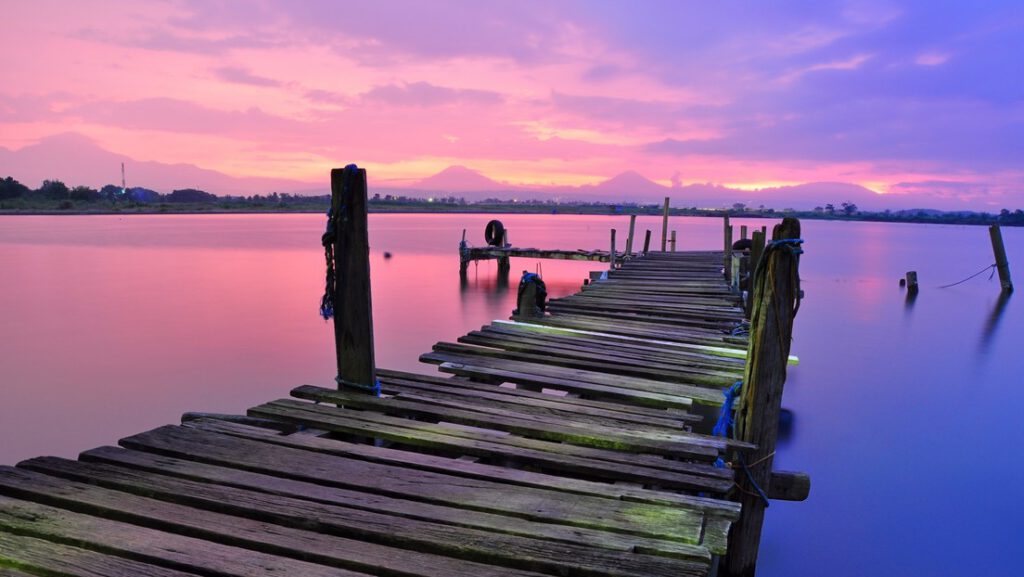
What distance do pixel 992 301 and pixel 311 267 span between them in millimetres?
30851

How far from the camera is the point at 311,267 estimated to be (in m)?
34.4

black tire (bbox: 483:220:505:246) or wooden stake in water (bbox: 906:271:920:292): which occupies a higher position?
black tire (bbox: 483:220:505:246)

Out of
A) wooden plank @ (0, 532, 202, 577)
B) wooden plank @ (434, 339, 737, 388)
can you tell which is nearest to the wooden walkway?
wooden plank @ (0, 532, 202, 577)

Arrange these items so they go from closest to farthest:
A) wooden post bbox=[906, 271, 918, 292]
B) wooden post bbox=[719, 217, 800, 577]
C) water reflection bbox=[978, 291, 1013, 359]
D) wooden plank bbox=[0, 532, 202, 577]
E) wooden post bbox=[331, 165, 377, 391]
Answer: wooden plank bbox=[0, 532, 202, 577]
wooden post bbox=[719, 217, 800, 577]
wooden post bbox=[331, 165, 377, 391]
water reflection bbox=[978, 291, 1013, 359]
wooden post bbox=[906, 271, 918, 292]

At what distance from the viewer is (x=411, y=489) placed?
11.7 ft

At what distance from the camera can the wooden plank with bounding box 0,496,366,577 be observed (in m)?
2.79

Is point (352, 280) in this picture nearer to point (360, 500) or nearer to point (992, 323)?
point (360, 500)

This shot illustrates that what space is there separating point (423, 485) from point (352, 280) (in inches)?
75.5

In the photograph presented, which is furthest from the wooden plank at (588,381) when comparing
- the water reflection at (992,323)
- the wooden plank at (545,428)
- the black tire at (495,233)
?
the black tire at (495,233)

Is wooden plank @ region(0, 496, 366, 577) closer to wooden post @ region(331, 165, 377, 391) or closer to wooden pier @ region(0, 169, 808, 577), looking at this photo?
wooden pier @ region(0, 169, 808, 577)

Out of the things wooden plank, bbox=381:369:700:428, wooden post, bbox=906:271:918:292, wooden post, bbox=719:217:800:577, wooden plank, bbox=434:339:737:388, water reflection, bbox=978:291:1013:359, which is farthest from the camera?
wooden post, bbox=906:271:918:292

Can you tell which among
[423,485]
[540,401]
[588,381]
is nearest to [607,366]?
[588,381]

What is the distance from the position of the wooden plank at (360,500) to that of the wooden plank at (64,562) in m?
0.68

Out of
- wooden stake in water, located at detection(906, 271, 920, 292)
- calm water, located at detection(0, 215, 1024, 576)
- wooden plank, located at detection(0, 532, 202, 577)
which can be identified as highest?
wooden plank, located at detection(0, 532, 202, 577)
